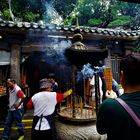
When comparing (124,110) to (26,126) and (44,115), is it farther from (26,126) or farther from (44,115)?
(26,126)

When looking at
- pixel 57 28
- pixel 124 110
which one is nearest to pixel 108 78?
pixel 57 28

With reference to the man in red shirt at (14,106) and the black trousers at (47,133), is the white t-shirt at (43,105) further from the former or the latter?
the man in red shirt at (14,106)

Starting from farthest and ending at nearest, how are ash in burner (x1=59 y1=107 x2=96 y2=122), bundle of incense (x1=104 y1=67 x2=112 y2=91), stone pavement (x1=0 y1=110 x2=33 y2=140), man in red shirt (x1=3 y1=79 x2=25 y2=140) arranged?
bundle of incense (x1=104 y1=67 x2=112 y2=91)
stone pavement (x1=0 y1=110 x2=33 y2=140)
man in red shirt (x1=3 y1=79 x2=25 y2=140)
ash in burner (x1=59 y1=107 x2=96 y2=122)

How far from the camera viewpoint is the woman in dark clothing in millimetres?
2221

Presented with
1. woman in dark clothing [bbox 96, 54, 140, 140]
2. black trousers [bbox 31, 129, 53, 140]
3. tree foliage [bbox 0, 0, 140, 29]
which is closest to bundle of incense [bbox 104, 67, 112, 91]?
black trousers [bbox 31, 129, 53, 140]

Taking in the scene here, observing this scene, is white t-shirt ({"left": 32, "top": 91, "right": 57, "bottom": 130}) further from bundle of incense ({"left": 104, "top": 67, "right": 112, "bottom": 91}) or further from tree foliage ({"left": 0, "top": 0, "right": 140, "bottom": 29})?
tree foliage ({"left": 0, "top": 0, "right": 140, "bottom": 29})

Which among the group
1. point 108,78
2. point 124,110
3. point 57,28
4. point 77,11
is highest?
point 77,11

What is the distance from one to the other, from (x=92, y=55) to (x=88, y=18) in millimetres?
20276

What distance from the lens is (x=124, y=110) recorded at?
2.23m

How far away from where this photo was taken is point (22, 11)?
17891 millimetres

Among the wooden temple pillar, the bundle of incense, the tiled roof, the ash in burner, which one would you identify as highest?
the tiled roof

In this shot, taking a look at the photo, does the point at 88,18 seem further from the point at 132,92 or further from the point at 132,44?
the point at 132,92

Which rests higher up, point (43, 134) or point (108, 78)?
point (108, 78)

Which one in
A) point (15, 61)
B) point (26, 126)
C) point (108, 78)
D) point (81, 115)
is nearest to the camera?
point (81, 115)
